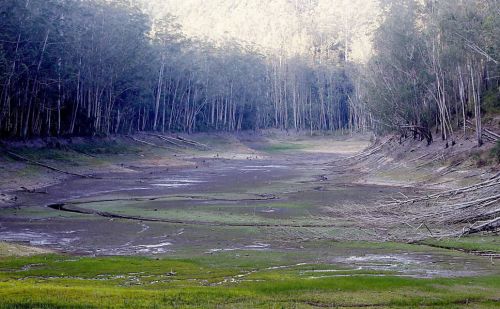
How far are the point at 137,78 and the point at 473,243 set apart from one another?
65.8m

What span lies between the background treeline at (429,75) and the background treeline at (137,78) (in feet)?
104

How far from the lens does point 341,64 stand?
153875 millimetres

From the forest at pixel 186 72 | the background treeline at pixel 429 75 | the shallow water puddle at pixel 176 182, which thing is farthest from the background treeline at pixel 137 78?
the background treeline at pixel 429 75

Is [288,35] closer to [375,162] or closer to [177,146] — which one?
[177,146]

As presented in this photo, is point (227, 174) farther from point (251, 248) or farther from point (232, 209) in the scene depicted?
point (251, 248)

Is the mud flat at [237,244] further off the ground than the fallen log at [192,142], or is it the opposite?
the fallen log at [192,142]

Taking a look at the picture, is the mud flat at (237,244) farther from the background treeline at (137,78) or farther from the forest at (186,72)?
the background treeline at (137,78)

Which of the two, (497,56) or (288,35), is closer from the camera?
(497,56)

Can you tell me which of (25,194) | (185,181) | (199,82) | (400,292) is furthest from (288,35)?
(400,292)

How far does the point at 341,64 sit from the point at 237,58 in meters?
32.9

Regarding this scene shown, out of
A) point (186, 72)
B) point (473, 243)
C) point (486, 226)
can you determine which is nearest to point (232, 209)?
point (473, 243)

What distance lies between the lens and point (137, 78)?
8562 centimetres

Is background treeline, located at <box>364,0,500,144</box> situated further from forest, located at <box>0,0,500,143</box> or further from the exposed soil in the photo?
the exposed soil

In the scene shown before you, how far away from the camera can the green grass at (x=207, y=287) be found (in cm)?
1616
